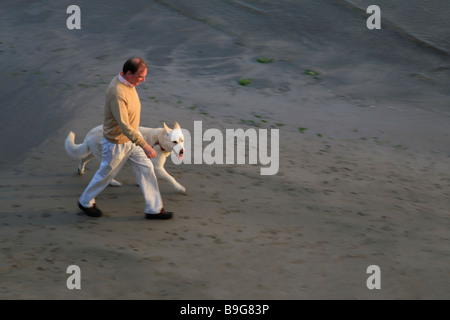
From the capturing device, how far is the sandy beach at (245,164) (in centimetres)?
548

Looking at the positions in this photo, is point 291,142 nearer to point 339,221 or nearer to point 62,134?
point 339,221

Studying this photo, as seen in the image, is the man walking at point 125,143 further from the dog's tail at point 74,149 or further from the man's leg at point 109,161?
the dog's tail at point 74,149

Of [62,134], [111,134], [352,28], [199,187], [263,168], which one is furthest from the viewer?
[352,28]

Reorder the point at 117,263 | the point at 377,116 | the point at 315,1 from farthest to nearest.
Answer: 1. the point at 315,1
2. the point at 377,116
3. the point at 117,263

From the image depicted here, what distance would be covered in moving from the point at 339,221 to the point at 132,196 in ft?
8.39

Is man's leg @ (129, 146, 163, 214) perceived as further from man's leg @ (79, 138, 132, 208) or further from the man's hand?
the man's hand

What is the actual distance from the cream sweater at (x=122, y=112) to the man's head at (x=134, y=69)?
4.0 inches

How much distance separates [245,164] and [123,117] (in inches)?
110

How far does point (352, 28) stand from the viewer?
52.0 ft

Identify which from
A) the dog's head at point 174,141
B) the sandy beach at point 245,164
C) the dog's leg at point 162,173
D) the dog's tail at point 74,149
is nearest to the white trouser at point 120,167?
the sandy beach at point 245,164

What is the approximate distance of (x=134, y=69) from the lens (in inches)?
223

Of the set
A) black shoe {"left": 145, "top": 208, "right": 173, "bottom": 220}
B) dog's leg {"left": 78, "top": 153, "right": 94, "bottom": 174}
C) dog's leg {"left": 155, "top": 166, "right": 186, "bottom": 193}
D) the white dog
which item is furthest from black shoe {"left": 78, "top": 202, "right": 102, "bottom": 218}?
dog's leg {"left": 78, "top": 153, "right": 94, "bottom": 174}

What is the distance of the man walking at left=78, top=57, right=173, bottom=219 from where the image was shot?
5727 millimetres

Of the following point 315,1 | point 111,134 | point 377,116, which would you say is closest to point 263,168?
point 111,134
